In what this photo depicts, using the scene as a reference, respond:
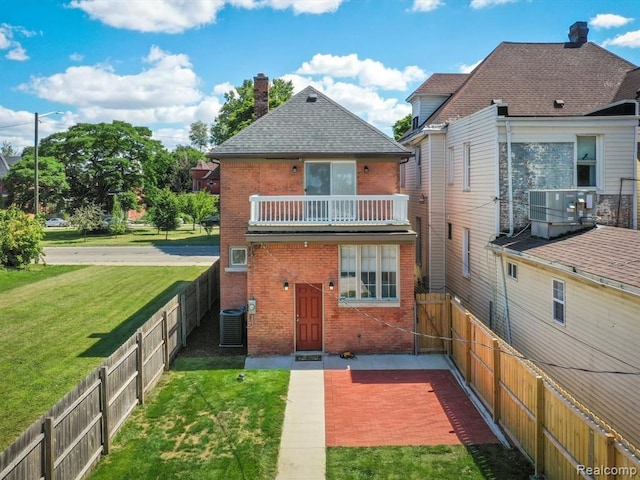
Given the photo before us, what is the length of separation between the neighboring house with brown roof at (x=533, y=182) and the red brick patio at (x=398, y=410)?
2.39 metres

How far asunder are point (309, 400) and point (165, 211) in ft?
126

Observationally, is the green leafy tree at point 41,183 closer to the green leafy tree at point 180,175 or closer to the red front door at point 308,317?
the green leafy tree at point 180,175

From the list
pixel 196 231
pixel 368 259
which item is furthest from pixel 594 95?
pixel 196 231

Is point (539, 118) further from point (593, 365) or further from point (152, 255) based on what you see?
point (152, 255)

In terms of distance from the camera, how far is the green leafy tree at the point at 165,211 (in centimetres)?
4631

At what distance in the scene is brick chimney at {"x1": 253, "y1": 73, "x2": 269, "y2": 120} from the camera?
68.9ft

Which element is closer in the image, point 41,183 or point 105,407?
point 105,407

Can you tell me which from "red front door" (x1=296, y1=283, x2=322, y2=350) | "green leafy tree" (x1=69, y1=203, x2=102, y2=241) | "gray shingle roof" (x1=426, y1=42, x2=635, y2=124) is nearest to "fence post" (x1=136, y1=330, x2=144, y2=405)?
"red front door" (x1=296, y1=283, x2=322, y2=350)

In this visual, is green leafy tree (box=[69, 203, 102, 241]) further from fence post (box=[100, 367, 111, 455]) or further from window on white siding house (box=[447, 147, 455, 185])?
fence post (box=[100, 367, 111, 455])

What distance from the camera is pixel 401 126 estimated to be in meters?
52.1

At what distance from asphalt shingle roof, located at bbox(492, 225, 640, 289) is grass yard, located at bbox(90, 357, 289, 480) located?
712 centimetres

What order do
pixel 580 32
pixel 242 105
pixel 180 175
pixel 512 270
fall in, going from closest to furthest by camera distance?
pixel 512 270 → pixel 580 32 → pixel 242 105 → pixel 180 175

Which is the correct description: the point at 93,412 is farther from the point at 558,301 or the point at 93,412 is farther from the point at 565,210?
the point at 565,210

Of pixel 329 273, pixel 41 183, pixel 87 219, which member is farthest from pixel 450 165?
pixel 41 183
